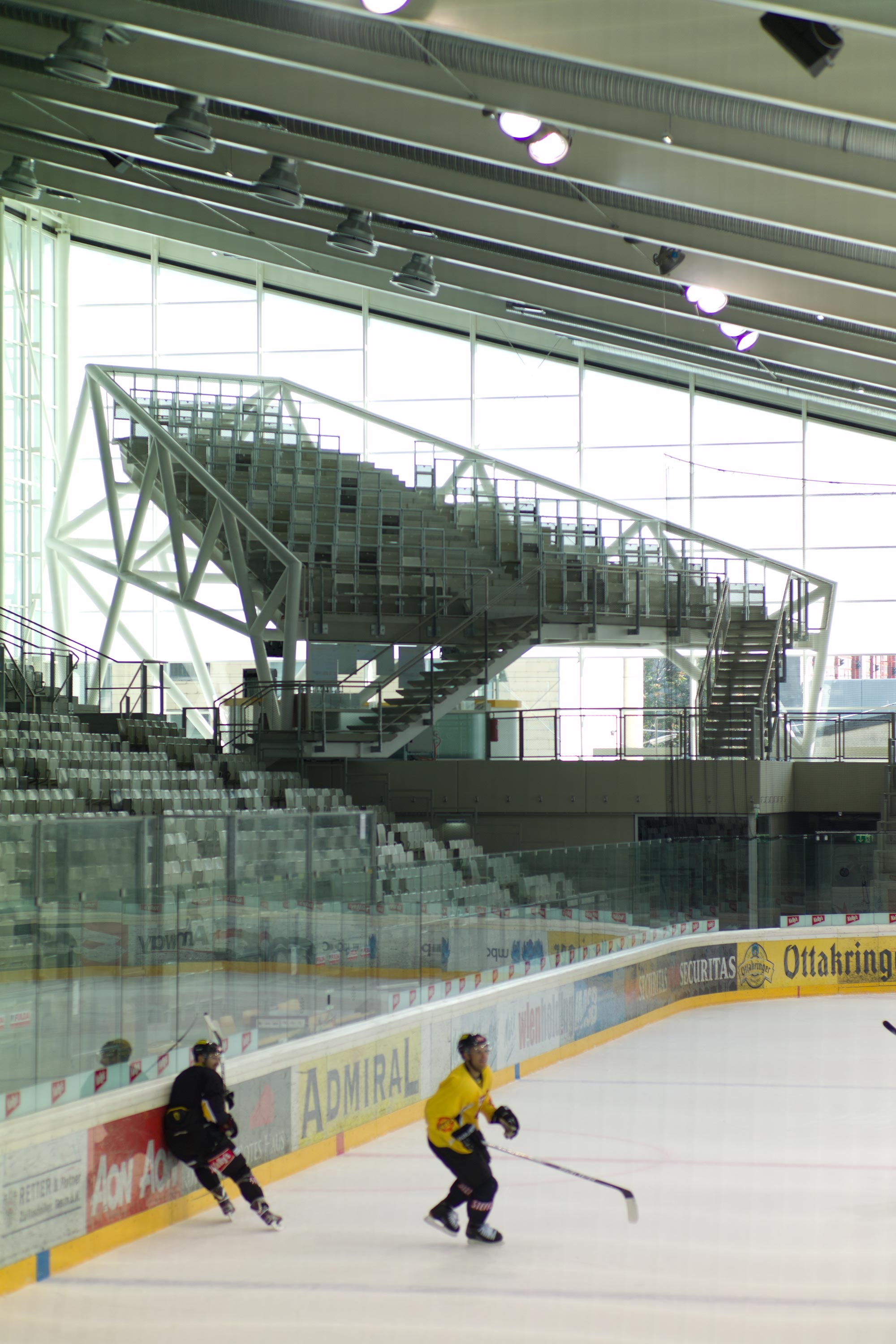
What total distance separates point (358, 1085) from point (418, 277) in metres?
17.5

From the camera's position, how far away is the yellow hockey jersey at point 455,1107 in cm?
852

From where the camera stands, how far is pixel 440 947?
1265 centimetres

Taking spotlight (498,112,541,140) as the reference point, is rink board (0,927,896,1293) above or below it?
below

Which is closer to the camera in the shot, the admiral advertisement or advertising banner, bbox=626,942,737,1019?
advertising banner, bbox=626,942,737,1019

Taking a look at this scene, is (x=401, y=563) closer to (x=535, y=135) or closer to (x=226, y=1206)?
(x=535, y=135)

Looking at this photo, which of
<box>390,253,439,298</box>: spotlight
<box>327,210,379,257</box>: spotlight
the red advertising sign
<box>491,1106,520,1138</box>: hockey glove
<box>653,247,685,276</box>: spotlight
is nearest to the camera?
the red advertising sign

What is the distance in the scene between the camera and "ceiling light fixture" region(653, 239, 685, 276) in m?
18.9

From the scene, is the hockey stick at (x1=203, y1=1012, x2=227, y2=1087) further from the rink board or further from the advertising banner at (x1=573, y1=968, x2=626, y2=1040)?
the advertising banner at (x1=573, y1=968, x2=626, y2=1040)

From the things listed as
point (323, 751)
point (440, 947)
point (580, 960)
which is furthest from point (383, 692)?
point (440, 947)

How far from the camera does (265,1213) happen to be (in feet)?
27.9

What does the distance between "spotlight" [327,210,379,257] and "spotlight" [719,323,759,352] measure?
19.1 ft

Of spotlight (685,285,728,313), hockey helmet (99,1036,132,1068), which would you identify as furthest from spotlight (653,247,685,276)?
hockey helmet (99,1036,132,1068)

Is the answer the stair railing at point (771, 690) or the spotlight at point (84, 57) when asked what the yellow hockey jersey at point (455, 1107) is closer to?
the spotlight at point (84, 57)

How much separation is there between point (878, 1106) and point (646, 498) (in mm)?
21827
